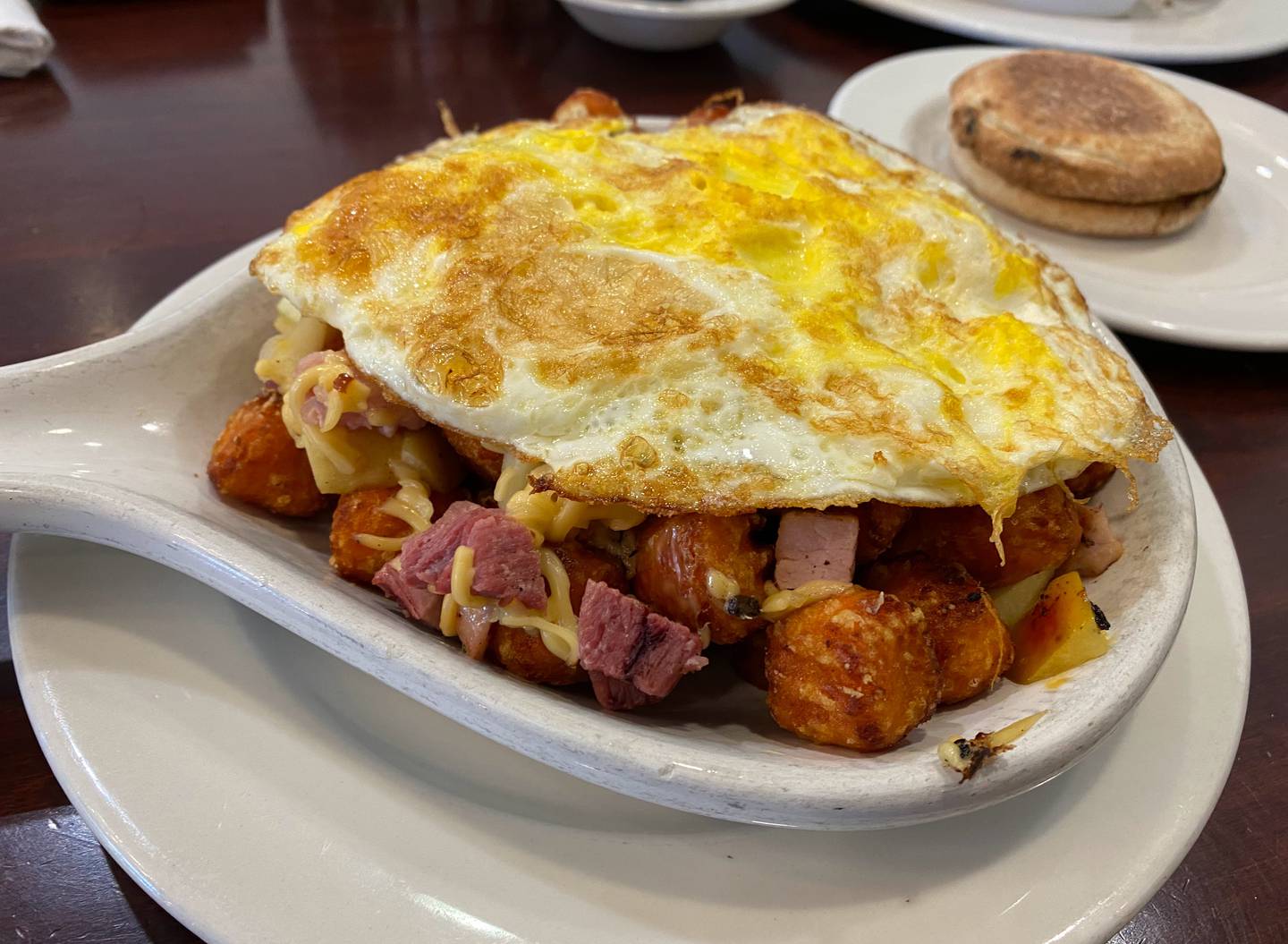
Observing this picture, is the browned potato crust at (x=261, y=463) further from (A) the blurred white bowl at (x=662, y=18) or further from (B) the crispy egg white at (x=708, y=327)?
(A) the blurred white bowl at (x=662, y=18)

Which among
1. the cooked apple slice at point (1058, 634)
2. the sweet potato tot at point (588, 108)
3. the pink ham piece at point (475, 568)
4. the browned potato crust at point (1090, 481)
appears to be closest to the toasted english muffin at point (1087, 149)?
the sweet potato tot at point (588, 108)

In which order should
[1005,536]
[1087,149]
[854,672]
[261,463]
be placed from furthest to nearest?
[1087,149], [261,463], [1005,536], [854,672]

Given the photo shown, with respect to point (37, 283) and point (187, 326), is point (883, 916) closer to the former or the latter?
point (187, 326)

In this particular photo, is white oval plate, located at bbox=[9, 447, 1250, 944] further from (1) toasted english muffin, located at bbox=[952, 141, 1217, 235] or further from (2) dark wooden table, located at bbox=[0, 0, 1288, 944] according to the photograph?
(1) toasted english muffin, located at bbox=[952, 141, 1217, 235]

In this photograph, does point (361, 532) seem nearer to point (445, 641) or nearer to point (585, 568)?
point (445, 641)

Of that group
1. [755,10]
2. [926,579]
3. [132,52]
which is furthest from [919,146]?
[132,52]

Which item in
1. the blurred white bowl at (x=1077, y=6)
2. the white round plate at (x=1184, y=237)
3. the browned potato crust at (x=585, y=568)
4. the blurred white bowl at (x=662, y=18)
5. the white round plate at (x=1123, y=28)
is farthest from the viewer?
the blurred white bowl at (x=1077, y=6)

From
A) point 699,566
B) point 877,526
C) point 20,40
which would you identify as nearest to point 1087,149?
point 877,526
